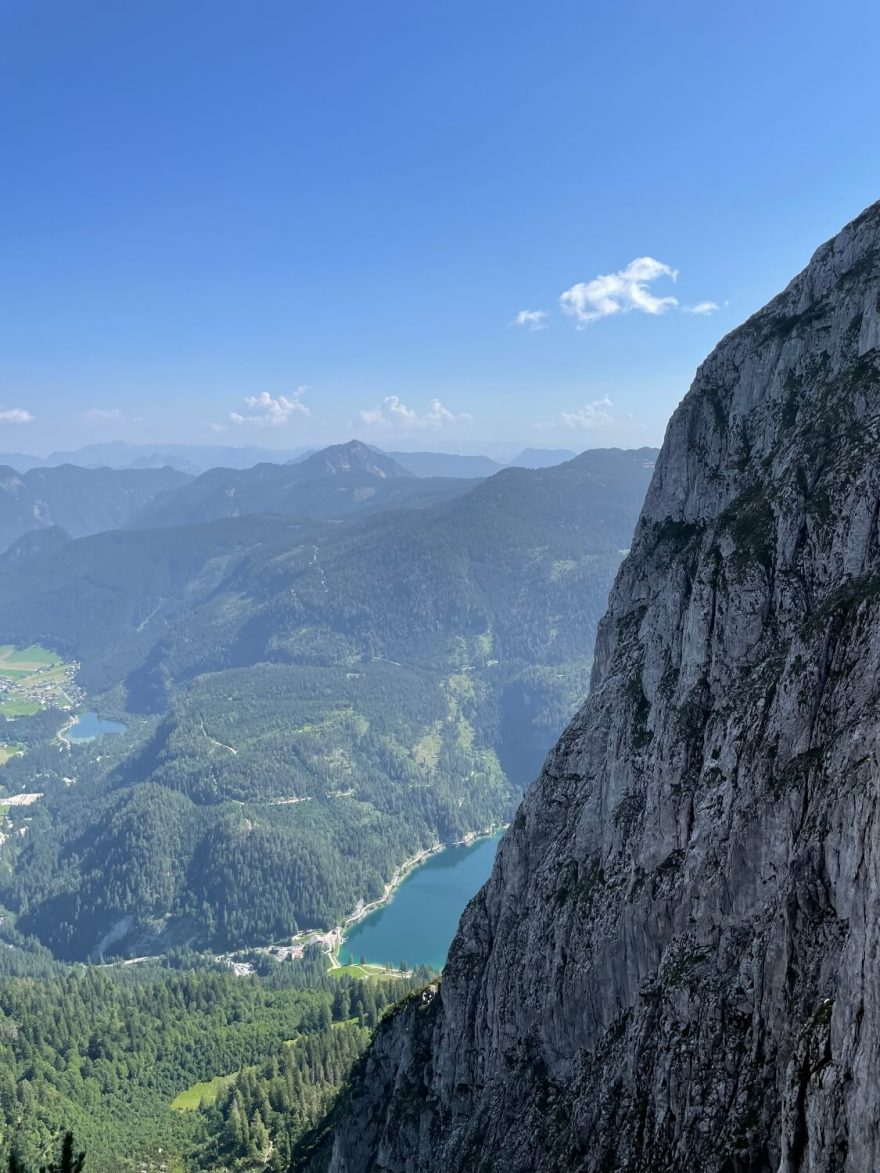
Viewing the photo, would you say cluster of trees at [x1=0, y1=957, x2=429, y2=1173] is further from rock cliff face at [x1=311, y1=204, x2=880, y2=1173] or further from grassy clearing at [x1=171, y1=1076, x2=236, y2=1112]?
rock cliff face at [x1=311, y1=204, x2=880, y2=1173]

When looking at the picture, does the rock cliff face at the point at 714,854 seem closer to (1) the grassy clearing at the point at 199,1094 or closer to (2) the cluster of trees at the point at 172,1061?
(2) the cluster of trees at the point at 172,1061

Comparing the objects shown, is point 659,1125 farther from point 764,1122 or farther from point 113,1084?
point 113,1084

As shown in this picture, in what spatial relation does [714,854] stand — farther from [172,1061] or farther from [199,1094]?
[172,1061]

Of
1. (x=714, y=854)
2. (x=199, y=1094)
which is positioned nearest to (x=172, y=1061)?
(x=199, y=1094)

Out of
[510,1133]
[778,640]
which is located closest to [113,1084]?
[510,1133]

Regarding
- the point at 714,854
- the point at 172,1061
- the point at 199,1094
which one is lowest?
the point at 199,1094
